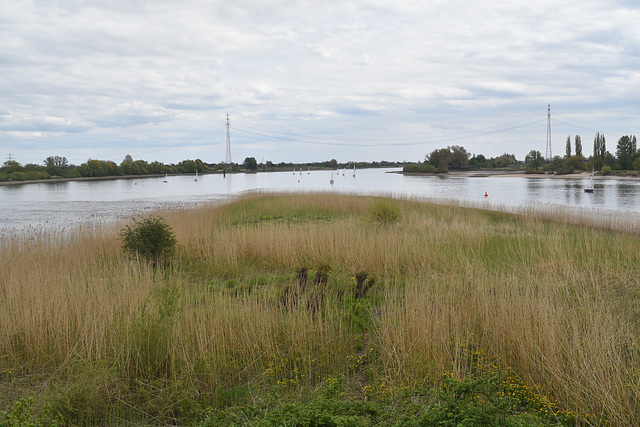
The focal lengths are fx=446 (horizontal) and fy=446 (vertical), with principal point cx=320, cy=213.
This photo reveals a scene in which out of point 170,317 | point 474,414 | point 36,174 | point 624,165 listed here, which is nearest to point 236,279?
point 170,317

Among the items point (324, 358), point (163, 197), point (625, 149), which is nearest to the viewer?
point (324, 358)

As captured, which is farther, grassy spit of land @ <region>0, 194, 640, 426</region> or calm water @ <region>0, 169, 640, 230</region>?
calm water @ <region>0, 169, 640, 230</region>

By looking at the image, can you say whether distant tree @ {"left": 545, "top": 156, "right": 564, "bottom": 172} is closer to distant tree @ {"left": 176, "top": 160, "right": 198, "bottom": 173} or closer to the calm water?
the calm water

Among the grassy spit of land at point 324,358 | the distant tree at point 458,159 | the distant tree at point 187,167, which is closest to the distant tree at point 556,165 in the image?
the distant tree at point 458,159

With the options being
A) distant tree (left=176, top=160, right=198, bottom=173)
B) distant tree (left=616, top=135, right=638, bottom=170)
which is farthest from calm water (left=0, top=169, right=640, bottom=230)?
distant tree (left=176, top=160, right=198, bottom=173)

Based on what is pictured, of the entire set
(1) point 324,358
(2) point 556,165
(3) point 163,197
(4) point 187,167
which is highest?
(4) point 187,167

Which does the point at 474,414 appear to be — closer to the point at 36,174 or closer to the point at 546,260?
the point at 546,260

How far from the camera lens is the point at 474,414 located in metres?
3.75

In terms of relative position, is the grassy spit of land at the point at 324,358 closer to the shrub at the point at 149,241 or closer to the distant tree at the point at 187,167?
the shrub at the point at 149,241

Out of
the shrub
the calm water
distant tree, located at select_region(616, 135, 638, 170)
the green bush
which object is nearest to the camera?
the shrub

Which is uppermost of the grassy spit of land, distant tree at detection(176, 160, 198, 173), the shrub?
distant tree at detection(176, 160, 198, 173)

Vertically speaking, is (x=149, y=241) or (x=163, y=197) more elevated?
(x=163, y=197)

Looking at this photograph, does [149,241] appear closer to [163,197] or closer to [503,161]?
[163,197]

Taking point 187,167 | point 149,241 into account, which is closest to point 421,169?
point 187,167
